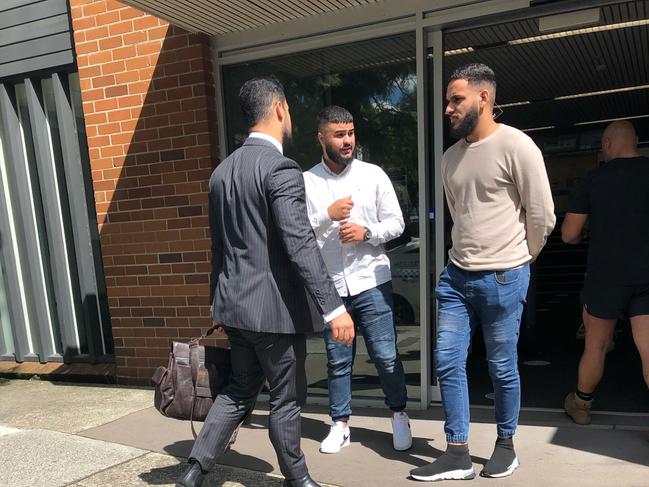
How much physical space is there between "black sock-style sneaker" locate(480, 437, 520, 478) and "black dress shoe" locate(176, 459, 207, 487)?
55.5 inches

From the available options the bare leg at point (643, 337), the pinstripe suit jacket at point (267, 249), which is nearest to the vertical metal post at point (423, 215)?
the bare leg at point (643, 337)

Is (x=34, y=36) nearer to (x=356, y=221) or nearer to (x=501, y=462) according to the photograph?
(x=356, y=221)

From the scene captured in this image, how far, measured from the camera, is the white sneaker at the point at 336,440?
3.12 meters

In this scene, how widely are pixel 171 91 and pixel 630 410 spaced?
407 centimetres

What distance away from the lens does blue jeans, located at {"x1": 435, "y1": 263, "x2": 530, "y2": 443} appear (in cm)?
255

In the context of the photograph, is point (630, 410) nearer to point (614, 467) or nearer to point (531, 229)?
point (614, 467)

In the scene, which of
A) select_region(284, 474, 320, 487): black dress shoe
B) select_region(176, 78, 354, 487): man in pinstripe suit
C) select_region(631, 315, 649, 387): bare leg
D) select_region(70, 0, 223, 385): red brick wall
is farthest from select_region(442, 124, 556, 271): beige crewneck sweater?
select_region(70, 0, 223, 385): red brick wall

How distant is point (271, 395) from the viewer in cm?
246

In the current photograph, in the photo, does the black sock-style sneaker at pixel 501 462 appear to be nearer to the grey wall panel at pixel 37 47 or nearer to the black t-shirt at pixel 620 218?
the black t-shirt at pixel 620 218

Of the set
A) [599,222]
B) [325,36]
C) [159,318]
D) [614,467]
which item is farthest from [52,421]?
[599,222]

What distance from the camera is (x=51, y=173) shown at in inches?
194

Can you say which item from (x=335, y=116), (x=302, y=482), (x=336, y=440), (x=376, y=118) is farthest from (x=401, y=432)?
(x=376, y=118)

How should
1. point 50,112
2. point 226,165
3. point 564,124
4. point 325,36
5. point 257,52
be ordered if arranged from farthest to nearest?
point 564,124 → point 50,112 → point 257,52 → point 325,36 → point 226,165

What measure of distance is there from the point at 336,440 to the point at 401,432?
1.27ft
